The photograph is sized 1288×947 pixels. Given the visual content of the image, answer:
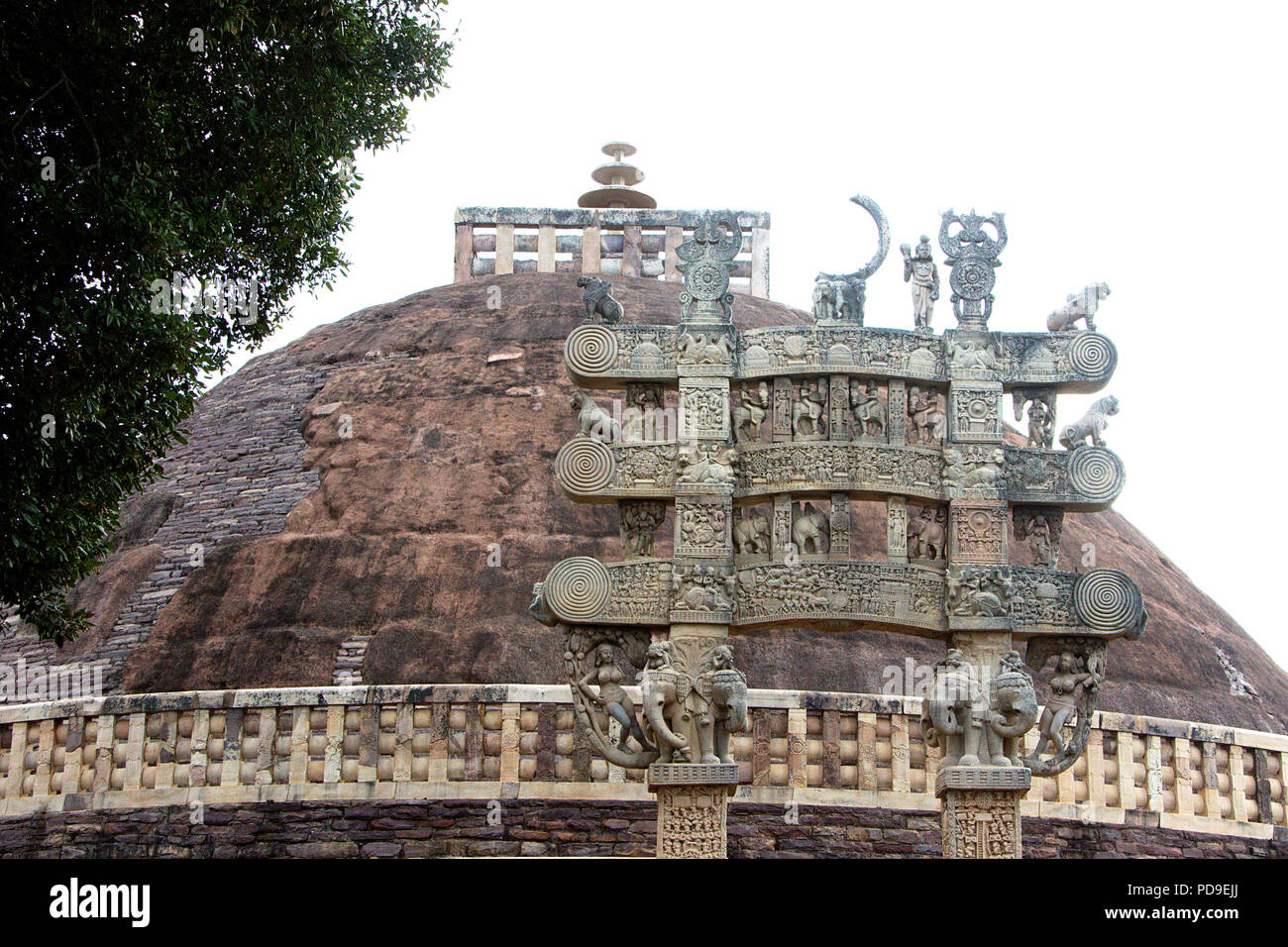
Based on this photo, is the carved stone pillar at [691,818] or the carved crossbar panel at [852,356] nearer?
the carved stone pillar at [691,818]

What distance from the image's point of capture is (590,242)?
25.2 metres

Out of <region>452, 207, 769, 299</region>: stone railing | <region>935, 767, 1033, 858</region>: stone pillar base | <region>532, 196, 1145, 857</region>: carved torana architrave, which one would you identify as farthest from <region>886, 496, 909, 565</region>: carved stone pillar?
<region>452, 207, 769, 299</region>: stone railing

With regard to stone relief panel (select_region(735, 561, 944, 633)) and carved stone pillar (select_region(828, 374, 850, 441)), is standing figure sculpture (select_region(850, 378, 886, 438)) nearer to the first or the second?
carved stone pillar (select_region(828, 374, 850, 441))

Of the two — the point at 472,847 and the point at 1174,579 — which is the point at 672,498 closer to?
the point at 472,847

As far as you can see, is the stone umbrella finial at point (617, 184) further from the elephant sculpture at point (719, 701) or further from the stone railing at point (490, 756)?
the elephant sculpture at point (719, 701)

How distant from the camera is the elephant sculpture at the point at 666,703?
9.98 meters

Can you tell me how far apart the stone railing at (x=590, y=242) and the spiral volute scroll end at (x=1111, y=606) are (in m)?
15.0

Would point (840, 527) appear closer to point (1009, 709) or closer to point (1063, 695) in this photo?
point (1009, 709)

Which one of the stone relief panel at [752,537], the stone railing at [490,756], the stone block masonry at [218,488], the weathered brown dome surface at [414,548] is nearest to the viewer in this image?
the stone relief panel at [752,537]

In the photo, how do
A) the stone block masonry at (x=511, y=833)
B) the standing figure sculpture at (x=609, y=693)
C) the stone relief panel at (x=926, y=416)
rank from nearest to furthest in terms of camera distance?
the standing figure sculpture at (x=609, y=693)
the stone relief panel at (x=926, y=416)
the stone block masonry at (x=511, y=833)

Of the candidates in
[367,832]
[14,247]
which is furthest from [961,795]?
[14,247]

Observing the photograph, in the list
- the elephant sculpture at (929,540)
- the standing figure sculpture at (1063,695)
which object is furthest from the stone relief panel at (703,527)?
the standing figure sculpture at (1063,695)

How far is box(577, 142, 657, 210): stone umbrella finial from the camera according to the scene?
85.0 feet

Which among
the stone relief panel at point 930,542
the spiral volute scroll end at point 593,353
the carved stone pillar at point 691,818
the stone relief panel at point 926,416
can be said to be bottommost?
the carved stone pillar at point 691,818
